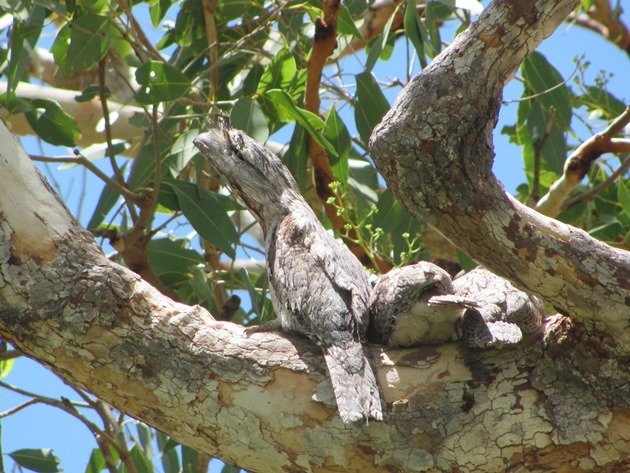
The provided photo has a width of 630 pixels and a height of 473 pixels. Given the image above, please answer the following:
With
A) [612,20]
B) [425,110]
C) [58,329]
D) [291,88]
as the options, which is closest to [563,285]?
[425,110]

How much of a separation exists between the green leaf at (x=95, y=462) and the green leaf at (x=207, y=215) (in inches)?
43.7

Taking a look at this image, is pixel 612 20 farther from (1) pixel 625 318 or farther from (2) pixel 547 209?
(1) pixel 625 318

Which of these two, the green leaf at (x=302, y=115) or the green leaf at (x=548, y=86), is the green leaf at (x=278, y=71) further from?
the green leaf at (x=548, y=86)

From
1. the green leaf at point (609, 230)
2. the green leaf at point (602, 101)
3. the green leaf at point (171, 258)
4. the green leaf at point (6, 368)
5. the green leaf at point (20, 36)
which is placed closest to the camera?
the green leaf at point (20, 36)

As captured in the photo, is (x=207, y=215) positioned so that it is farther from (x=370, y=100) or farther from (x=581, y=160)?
(x=581, y=160)

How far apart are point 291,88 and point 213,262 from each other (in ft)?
3.08

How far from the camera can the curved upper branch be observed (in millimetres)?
2221

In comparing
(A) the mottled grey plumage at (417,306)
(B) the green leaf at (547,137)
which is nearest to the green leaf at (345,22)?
(B) the green leaf at (547,137)

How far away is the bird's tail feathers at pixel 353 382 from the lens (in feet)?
7.55

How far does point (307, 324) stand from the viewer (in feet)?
8.45

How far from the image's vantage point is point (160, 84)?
3.54 meters

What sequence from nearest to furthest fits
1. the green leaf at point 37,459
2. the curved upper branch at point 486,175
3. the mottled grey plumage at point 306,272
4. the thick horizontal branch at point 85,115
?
the curved upper branch at point 486,175
the mottled grey plumage at point 306,272
the green leaf at point 37,459
the thick horizontal branch at point 85,115

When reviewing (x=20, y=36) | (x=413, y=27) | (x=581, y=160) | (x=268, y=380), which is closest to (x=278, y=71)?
(x=413, y=27)

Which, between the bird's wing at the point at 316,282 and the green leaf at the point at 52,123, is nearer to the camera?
the bird's wing at the point at 316,282
